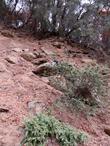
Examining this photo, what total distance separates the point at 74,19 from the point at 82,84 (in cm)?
324

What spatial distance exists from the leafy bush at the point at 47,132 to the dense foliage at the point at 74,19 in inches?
152

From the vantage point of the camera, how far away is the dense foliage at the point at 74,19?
7492 millimetres

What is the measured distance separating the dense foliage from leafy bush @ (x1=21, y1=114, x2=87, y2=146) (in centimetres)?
387

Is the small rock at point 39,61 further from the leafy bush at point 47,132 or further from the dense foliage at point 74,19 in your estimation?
the leafy bush at point 47,132

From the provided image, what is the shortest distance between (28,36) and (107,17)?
2.04m

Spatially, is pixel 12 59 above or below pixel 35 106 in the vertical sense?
above

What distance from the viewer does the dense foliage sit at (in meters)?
7.49

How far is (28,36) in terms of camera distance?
26.1ft

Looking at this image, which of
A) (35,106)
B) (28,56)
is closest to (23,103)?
(35,106)

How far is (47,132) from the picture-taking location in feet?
12.0

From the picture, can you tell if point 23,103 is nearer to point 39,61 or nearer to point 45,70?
point 45,70

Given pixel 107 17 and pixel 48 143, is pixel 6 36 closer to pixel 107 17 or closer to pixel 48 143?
pixel 107 17

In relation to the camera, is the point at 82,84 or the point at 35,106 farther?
the point at 82,84

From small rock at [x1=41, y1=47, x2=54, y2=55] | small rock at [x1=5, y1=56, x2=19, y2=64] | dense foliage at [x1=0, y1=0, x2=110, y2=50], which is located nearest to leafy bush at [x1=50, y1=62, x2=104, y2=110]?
small rock at [x1=5, y1=56, x2=19, y2=64]
